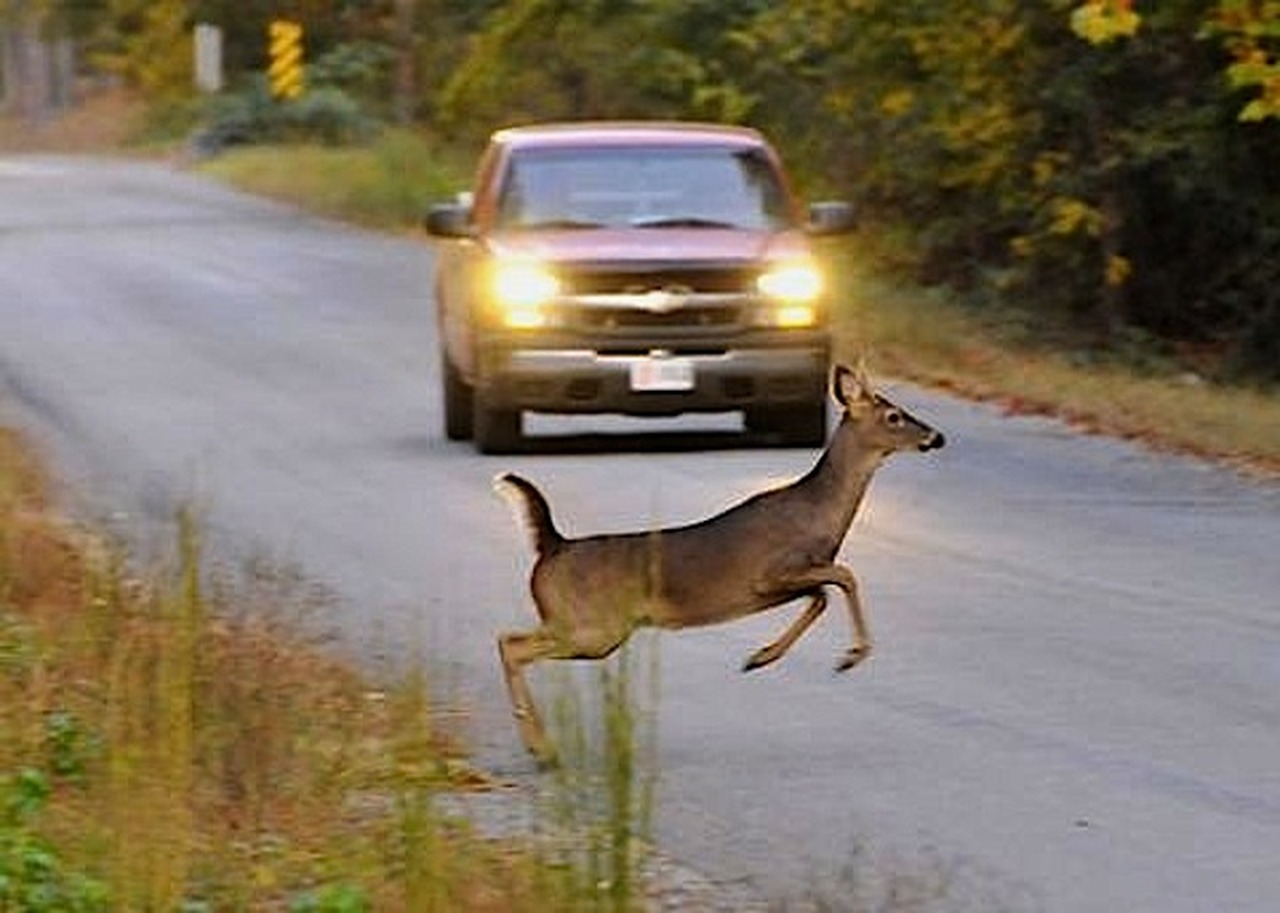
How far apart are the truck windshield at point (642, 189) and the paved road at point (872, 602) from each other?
4.17 ft

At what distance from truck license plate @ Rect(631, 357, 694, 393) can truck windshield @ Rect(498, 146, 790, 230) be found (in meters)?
0.98

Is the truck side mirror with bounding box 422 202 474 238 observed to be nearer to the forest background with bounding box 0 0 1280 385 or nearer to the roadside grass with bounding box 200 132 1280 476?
the roadside grass with bounding box 200 132 1280 476

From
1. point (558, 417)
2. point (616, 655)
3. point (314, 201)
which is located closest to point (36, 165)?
point (314, 201)

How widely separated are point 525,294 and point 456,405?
150 cm

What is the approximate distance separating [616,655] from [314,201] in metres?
40.9

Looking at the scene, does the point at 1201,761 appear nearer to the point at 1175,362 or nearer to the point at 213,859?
the point at 213,859

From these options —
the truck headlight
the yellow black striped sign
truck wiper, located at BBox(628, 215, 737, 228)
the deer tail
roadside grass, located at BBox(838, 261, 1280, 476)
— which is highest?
the deer tail

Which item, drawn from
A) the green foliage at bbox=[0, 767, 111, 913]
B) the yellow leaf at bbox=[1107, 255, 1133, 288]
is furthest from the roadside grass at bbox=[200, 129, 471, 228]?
the green foliage at bbox=[0, 767, 111, 913]

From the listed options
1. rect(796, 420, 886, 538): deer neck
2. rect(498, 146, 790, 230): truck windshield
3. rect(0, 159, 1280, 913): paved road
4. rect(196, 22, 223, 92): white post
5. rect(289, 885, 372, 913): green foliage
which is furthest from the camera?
rect(196, 22, 223, 92): white post

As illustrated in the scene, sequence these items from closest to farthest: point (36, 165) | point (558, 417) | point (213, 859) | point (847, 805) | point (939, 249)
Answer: point (213, 859) → point (847, 805) → point (558, 417) → point (939, 249) → point (36, 165)

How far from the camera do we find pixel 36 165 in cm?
7156

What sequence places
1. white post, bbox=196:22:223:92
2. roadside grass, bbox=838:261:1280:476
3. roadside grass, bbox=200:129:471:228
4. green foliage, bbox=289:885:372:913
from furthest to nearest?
white post, bbox=196:22:223:92, roadside grass, bbox=200:129:471:228, roadside grass, bbox=838:261:1280:476, green foliage, bbox=289:885:372:913

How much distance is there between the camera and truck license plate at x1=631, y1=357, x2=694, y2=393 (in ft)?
66.6

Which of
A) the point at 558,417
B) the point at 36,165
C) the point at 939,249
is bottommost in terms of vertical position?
the point at 36,165
